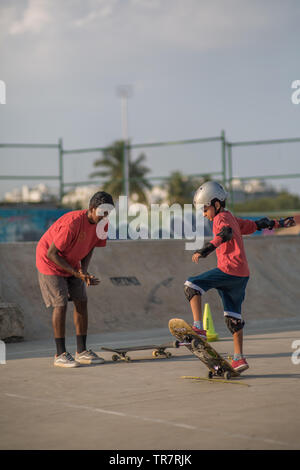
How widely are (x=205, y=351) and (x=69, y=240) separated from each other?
6.99 feet

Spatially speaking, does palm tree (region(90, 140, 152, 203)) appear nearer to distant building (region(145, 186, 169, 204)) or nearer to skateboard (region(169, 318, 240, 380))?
distant building (region(145, 186, 169, 204))

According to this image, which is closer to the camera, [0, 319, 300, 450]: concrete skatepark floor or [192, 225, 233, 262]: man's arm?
[0, 319, 300, 450]: concrete skatepark floor

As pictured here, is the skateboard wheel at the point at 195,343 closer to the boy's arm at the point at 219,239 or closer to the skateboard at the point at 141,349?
the boy's arm at the point at 219,239

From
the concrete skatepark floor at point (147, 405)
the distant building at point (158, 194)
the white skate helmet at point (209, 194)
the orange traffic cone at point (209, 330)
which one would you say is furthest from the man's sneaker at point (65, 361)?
the distant building at point (158, 194)

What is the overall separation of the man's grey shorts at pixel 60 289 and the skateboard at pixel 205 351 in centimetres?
167

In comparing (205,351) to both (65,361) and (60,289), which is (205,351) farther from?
(60,289)

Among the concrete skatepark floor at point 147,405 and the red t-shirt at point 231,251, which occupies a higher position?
the red t-shirt at point 231,251

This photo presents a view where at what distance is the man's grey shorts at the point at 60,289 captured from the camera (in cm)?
817

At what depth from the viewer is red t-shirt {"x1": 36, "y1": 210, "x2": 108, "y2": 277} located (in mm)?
8078

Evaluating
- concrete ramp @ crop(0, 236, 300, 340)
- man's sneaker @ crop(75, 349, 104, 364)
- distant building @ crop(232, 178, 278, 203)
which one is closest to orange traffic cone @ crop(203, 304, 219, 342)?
concrete ramp @ crop(0, 236, 300, 340)

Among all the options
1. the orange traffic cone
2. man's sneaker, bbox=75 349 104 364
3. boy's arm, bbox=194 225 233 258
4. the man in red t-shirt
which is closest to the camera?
boy's arm, bbox=194 225 233 258

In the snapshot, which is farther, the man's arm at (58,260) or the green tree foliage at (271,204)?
the green tree foliage at (271,204)

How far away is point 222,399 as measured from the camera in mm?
5941

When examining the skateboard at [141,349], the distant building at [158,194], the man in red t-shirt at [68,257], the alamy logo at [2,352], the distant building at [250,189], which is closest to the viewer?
the man in red t-shirt at [68,257]
